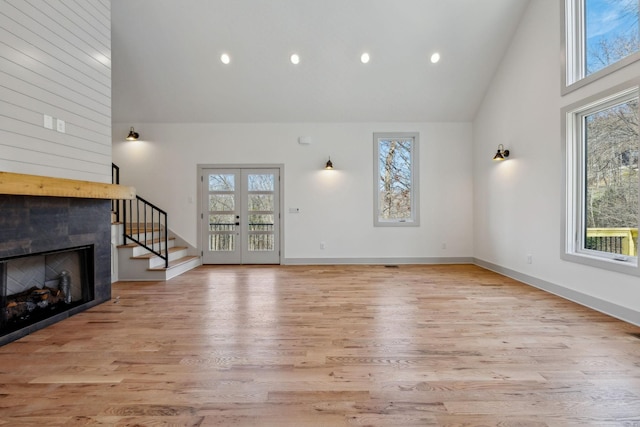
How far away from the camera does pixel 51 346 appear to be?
265 cm

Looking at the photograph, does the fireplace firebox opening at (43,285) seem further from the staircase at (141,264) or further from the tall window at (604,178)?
the tall window at (604,178)

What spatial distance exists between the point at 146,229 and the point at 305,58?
14.2ft

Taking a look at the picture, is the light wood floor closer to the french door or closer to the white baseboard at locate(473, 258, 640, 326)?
the white baseboard at locate(473, 258, 640, 326)

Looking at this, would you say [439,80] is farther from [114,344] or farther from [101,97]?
[114,344]

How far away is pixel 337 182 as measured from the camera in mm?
6645

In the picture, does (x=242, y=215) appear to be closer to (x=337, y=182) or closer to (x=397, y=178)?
(x=337, y=182)

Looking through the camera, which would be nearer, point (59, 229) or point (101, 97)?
point (59, 229)

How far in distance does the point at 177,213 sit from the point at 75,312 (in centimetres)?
335

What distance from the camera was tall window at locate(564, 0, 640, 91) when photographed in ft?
10.8

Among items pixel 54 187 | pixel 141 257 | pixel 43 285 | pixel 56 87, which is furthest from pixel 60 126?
pixel 141 257

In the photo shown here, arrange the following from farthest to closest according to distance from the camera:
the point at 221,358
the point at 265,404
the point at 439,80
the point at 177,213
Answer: the point at 177,213 → the point at 439,80 → the point at 221,358 → the point at 265,404

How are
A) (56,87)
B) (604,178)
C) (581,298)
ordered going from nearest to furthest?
(56,87) → (604,178) → (581,298)

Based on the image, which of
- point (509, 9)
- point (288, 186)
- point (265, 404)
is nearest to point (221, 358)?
point (265, 404)

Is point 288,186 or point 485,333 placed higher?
point 288,186
